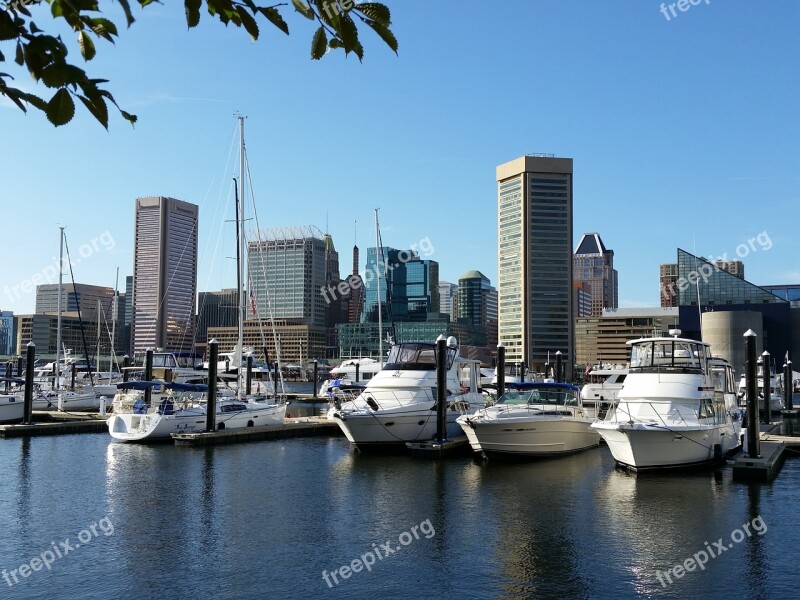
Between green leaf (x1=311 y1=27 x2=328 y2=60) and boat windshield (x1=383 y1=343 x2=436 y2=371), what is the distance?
37.1 meters

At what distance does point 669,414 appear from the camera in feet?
102

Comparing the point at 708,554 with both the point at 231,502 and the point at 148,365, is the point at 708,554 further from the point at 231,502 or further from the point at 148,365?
the point at 148,365

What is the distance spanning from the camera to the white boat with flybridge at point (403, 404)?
38031mm

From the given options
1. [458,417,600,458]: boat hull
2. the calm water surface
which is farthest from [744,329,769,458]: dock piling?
[458,417,600,458]: boat hull

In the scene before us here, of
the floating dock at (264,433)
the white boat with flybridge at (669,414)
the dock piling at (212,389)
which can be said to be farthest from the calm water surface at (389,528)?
the dock piling at (212,389)

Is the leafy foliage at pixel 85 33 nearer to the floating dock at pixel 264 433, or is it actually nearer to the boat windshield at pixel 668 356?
the boat windshield at pixel 668 356

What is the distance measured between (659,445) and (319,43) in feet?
94.5

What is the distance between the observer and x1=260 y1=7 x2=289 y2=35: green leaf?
13.1 ft

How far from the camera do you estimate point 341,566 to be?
17.9 meters

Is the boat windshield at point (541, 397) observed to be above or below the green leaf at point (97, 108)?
below

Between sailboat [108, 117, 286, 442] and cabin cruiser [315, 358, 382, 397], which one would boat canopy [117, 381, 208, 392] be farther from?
cabin cruiser [315, 358, 382, 397]

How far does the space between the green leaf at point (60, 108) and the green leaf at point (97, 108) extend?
0.08 metres

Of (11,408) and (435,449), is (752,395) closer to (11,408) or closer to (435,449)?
(435,449)

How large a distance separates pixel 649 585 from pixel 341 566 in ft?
23.5
